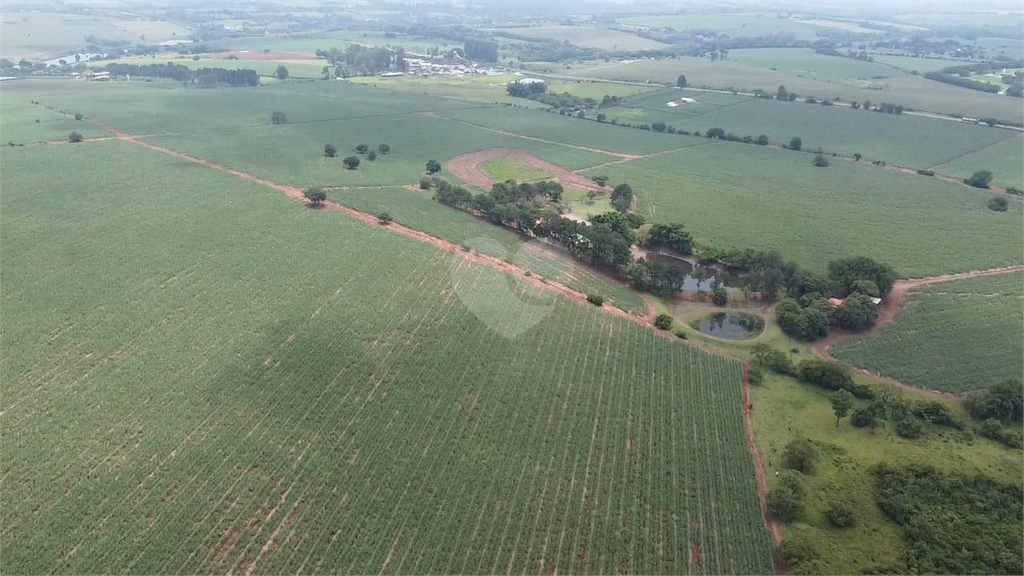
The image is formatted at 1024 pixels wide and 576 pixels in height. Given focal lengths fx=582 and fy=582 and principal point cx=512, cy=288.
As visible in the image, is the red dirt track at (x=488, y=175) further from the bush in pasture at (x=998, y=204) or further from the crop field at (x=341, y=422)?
the bush in pasture at (x=998, y=204)

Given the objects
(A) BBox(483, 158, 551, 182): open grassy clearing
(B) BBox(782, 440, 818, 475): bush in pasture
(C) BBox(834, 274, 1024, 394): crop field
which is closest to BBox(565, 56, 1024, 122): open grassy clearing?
(A) BBox(483, 158, 551, 182): open grassy clearing

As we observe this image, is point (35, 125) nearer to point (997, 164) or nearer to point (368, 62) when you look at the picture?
point (368, 62)

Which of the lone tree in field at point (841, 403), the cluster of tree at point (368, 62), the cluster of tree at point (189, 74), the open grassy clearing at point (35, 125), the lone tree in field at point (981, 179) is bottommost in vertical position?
the lone tree in field at point (841, 403)

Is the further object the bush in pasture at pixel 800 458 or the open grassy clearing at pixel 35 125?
the open grassy clearing at pixel 35 125

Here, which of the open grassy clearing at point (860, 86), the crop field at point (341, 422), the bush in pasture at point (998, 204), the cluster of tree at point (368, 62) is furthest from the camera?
the cluster of tree at point (368, 62)

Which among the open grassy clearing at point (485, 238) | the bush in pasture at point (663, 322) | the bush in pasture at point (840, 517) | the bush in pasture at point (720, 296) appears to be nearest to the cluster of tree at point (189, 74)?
the open grassy clearing at point (485, 238)

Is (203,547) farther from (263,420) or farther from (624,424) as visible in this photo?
(624,424)

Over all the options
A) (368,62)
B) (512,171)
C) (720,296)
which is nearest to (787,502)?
(720,296)
